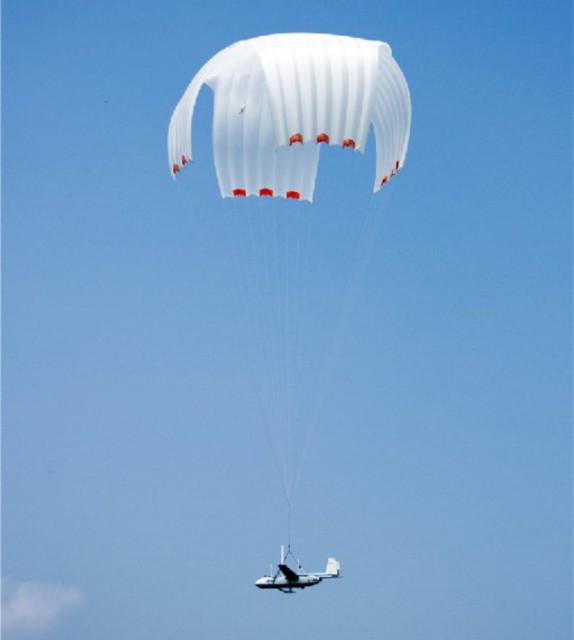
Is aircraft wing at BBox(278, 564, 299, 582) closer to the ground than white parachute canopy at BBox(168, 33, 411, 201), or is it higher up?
closer to the ground

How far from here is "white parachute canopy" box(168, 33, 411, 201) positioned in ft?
178

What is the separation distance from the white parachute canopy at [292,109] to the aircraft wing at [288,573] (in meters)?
11.6

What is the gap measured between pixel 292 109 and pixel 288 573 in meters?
13.7

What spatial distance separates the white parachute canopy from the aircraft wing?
11.6m

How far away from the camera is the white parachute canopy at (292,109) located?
178 feet

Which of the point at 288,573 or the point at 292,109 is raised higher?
the point at 292,109

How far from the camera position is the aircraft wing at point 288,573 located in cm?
5375

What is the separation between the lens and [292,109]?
54.3m

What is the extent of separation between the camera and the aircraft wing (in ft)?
176

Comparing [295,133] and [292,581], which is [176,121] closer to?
[295,133]

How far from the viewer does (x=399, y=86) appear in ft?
187

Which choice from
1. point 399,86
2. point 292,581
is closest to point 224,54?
point 399,86

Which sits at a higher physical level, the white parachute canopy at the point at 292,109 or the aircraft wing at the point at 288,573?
the white parachute canopy at the point at 292,109

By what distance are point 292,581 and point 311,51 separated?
51.8 ft
